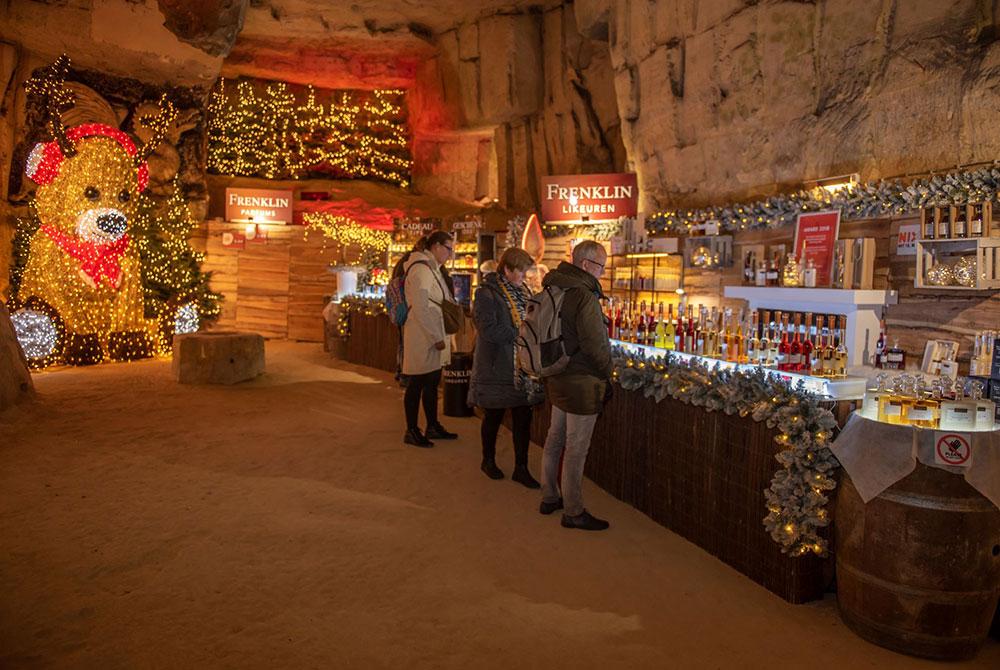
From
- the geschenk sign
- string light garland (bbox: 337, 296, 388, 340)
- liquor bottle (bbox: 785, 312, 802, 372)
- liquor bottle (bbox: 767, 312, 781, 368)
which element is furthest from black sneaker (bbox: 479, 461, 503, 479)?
the geschenk sign

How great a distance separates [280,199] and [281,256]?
112 centimetres

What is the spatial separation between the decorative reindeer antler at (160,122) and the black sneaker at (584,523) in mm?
11719

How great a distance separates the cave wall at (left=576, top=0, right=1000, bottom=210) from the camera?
5.21 meters

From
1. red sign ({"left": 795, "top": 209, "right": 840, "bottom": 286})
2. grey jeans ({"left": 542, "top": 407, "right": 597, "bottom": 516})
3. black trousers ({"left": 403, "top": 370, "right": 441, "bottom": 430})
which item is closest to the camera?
grey jeans ({"left": 542, "top": 407, "right": 597, "bottom": 516})

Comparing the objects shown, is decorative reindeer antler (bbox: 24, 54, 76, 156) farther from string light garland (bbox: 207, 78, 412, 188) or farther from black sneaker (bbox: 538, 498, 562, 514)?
black sneaker (bbox: 538, 498, 562, 514)

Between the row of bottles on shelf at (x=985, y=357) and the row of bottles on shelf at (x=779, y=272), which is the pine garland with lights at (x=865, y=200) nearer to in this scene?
the row of bottles on shelf at (x=779, y=272)

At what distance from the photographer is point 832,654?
10.0ft

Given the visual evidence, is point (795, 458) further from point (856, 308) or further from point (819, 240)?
point (819, 240)

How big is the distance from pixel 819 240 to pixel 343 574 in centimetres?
420

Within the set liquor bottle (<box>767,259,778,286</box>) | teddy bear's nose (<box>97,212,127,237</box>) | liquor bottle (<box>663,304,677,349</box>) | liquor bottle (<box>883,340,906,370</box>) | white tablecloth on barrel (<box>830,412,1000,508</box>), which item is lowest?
white tablecloth on barrel (<box>830,412,1000,508</box>)

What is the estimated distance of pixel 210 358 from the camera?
900 cm

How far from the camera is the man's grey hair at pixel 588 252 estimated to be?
426cm

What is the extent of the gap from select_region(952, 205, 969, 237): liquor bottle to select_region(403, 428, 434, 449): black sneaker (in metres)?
4.09

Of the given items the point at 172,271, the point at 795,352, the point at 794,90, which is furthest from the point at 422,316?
the point at 172,271
